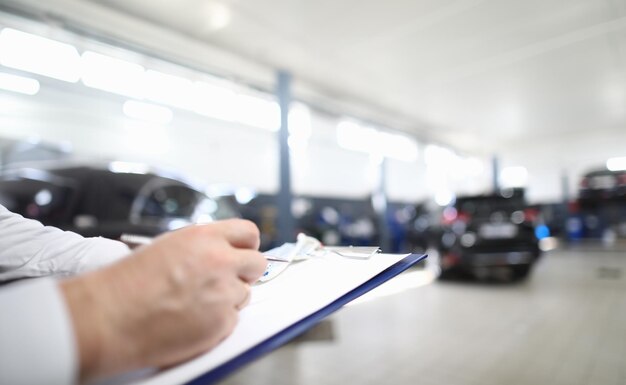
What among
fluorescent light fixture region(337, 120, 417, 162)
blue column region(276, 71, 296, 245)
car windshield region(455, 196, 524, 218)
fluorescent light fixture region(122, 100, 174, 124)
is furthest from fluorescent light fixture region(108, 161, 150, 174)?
fluorescent light fixture region(337, 120, 417, 162)

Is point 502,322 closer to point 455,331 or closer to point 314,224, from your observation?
point 455,331

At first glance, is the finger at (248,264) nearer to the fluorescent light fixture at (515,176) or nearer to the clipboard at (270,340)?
the clipboard at (270,340)

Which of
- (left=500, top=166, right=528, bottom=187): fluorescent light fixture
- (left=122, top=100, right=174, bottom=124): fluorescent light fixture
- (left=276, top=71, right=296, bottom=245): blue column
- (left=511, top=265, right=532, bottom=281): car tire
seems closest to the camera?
(left=500, top=166, right=528, bottom=187): fluorescent light fixture

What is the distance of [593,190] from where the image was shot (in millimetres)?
688

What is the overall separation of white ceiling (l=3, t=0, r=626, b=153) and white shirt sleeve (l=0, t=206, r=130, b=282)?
1.71m

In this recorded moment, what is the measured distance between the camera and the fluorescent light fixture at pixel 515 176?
41.9 inches

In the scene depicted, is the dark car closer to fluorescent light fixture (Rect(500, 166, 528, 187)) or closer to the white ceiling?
the white ceiling

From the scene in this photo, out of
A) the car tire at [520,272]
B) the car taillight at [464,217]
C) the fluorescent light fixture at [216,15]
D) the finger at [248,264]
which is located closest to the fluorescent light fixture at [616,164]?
the finger at [248,264]

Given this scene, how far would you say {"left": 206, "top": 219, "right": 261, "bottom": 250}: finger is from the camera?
286 mm

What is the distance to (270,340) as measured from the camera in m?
0.28

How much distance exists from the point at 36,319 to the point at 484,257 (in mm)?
2815

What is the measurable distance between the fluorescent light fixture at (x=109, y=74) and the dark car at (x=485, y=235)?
7.29 feet

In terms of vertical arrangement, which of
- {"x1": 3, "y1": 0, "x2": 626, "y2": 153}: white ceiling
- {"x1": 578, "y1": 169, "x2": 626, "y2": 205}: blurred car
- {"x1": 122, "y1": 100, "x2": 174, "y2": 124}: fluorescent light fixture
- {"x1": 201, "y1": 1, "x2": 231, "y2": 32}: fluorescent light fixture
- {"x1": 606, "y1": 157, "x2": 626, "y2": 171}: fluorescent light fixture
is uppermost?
{"x1": 201, "y1": 1, "x2": 231, "y2": 32}: fluorescent light fixture

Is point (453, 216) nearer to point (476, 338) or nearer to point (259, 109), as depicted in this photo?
point (476, 338)
